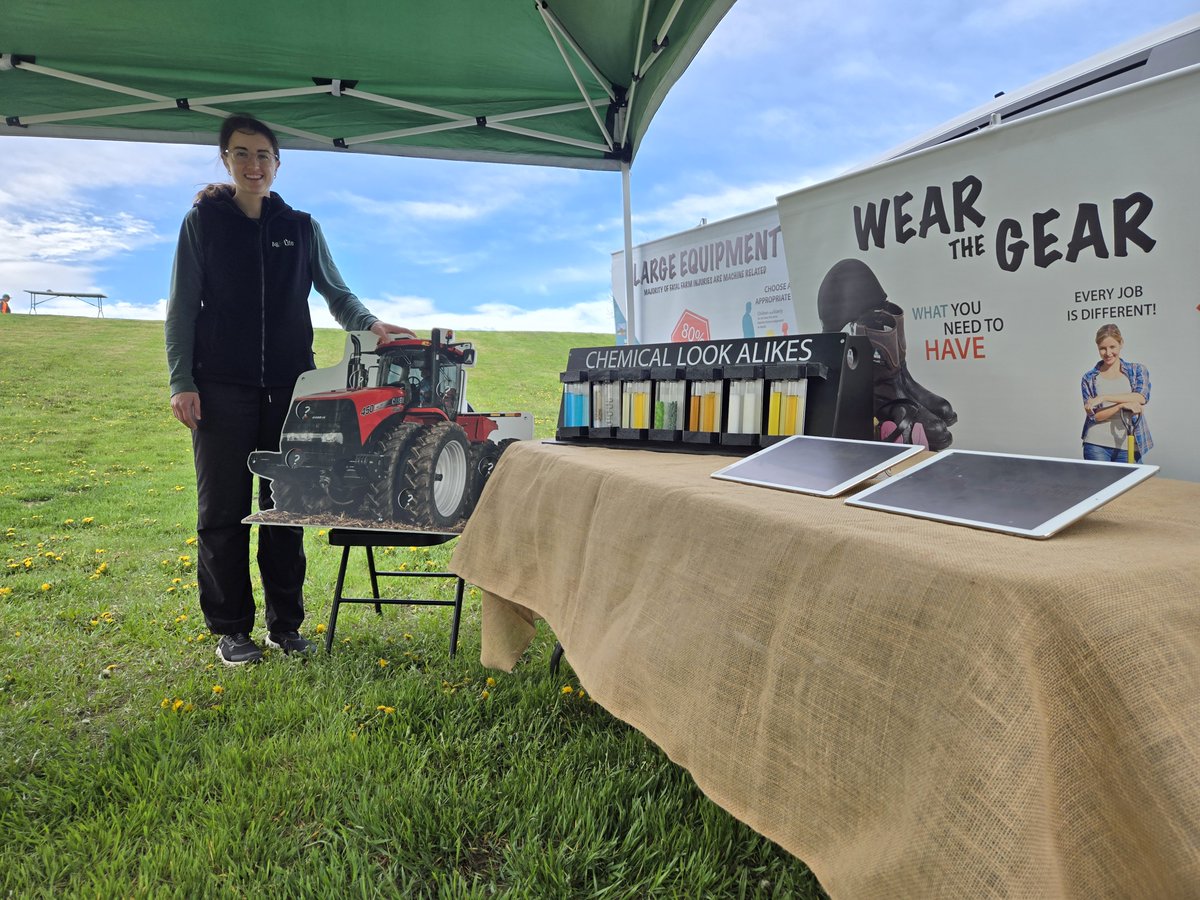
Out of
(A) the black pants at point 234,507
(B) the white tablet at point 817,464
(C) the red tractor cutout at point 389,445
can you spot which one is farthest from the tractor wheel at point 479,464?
(B) the white tablet at point 817,464

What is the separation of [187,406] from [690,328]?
2361 mm

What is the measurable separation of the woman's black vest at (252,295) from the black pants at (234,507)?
0.09 meters

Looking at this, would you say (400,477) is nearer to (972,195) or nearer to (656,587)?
(656,587)

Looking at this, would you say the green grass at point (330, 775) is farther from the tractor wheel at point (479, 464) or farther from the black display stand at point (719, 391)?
the black display stand at point (719, 391)

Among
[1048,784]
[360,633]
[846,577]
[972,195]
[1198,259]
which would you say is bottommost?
[360,633]

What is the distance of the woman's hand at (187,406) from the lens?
2672mm

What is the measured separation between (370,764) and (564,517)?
3.10 feet

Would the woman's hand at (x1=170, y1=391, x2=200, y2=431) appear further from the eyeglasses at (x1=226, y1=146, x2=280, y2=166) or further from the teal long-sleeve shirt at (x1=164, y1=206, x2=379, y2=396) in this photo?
the eyeglasses at (x1=226, y1=146, x2=280, y2=166)

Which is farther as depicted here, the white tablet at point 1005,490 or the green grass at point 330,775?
the green grass at point 330,775

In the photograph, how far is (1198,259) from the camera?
4.42 ft

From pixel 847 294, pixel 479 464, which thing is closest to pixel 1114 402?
pixel 847 294

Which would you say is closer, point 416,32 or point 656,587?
point 656,587

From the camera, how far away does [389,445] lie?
2.66 m

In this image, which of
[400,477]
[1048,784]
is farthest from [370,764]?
[1048,784]
